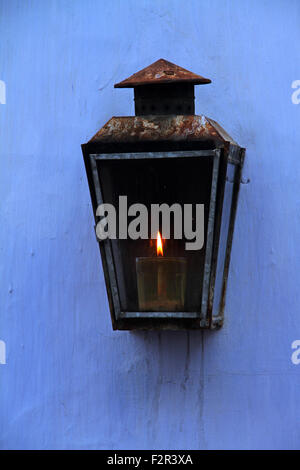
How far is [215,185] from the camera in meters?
1.24

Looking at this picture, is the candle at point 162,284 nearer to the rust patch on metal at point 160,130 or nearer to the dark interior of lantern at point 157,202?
the dark interior of lantern at point 157,202

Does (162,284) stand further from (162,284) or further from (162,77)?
(162,77)

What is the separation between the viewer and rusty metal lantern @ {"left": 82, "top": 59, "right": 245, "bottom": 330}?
1.24 m

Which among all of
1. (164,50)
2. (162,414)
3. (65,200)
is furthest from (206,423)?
(164,50)

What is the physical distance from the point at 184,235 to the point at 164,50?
0.42 metres

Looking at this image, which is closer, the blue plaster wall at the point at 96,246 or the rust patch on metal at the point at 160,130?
the rust patch on metal at the point at 160,130

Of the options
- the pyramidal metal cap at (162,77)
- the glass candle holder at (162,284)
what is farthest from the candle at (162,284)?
the pyramidal metal cap at (162,77)

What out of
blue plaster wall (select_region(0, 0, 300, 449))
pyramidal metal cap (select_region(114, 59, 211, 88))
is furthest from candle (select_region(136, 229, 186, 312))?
pyramidal metal cap (select_region(114, 59, 211, 88))

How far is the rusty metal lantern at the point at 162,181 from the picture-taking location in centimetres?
124

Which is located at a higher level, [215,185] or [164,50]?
[164,50]

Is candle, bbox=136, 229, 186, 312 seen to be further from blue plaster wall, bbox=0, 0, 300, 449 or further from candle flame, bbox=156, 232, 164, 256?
blue plaster wall, bbox=0, 0, 300, 449

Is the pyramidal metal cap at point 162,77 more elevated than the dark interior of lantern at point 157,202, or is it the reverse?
the pyramidal metal cap at point 162,77

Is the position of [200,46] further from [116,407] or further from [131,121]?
[116,407]

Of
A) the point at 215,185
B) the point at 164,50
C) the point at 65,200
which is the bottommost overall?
the point at 65,200
